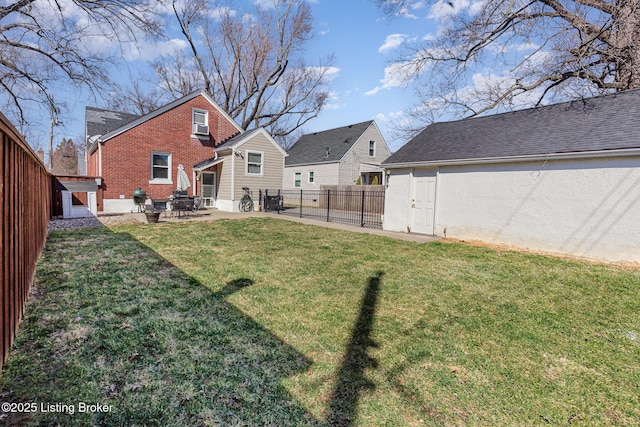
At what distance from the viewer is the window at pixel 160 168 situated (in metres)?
15.9

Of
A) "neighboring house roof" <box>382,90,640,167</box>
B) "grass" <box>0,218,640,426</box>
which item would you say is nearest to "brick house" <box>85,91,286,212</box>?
"neighboring house roof" <box>382,90,640,167</box>

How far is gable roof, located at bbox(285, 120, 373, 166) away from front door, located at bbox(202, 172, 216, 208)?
10.5 m

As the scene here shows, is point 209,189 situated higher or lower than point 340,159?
lower

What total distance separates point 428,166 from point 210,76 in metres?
25.6

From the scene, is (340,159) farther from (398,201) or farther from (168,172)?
(398,201)

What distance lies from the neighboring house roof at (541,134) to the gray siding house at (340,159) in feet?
43.3

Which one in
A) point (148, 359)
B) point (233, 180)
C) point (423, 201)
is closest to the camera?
point (148, 359)

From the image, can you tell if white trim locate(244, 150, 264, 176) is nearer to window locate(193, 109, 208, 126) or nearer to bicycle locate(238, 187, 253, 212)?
bicycle locate(238, 187, 253, 212)

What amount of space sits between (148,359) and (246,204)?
47.3 feet

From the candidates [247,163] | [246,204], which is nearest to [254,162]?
[247,163]

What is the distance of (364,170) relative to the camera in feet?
84.0

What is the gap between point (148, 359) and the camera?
2.78 metres

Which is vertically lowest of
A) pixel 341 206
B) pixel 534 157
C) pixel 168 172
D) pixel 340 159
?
pixel 341 206

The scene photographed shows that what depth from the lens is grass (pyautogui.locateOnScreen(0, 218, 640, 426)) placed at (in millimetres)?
2275
